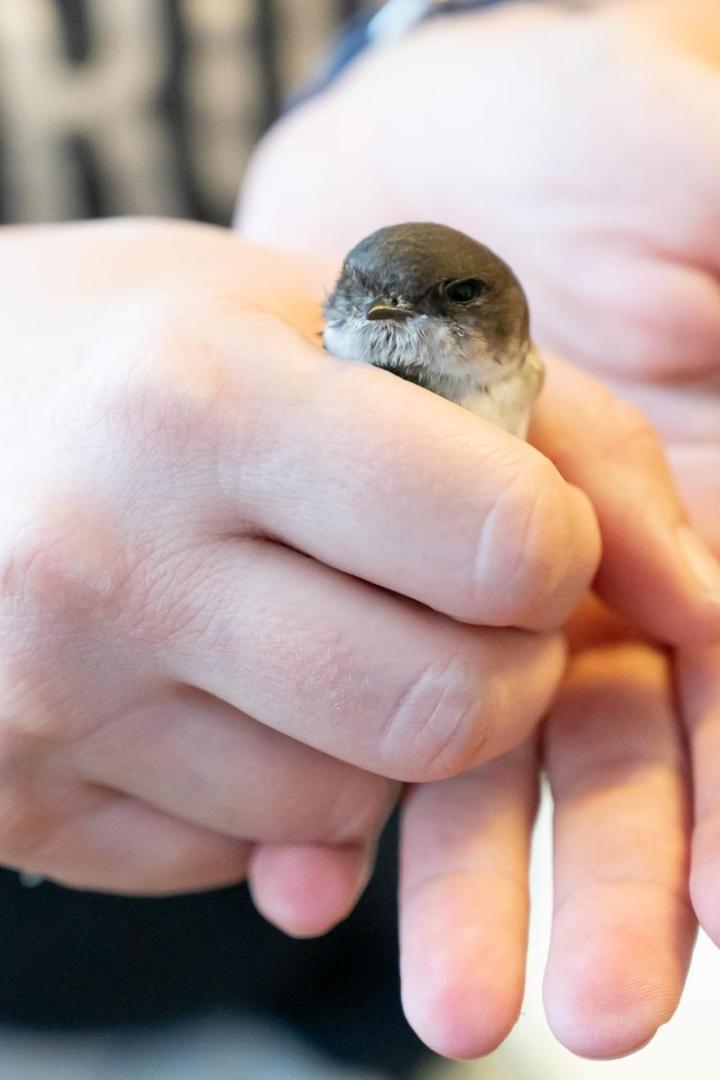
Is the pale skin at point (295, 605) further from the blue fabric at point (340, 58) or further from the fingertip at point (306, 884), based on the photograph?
the blue fabric at point (340, 58)

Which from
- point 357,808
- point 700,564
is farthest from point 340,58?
point 357,808

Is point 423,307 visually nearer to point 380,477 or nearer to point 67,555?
point 380,477

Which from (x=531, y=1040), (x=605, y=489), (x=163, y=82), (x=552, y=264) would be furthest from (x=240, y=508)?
(x=163, y=82)

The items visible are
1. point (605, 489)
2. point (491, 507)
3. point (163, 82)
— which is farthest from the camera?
point (163, 82)

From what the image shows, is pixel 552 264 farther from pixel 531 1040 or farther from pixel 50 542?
pixel 531 1040

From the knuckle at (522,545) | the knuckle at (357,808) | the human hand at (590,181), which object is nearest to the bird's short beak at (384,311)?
the knuckle at (522,545)

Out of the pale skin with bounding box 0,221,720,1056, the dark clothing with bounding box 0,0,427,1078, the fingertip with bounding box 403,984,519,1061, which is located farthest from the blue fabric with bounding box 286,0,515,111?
the fingertip with bounding box 403,984,519,1061

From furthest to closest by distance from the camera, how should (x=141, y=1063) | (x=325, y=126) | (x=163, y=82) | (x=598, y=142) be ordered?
(x=163, y=82) → (x=325, y=126) → (x=598, y=142) → (x=141, y=1063)
